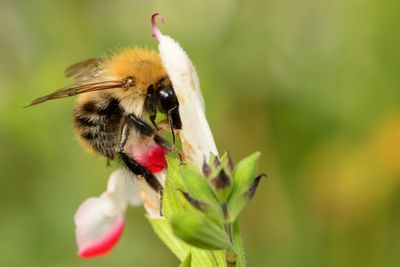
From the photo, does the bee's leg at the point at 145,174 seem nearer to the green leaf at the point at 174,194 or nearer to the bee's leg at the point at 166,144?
the bee's leg at the point at 166,144

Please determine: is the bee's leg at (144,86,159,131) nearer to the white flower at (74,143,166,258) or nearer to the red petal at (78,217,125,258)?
the white flower at (74,143,166,258)

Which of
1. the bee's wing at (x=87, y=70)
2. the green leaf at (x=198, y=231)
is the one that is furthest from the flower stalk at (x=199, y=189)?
the bee's wing at (x=87, y=70)

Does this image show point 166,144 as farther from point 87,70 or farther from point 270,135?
point 270,135

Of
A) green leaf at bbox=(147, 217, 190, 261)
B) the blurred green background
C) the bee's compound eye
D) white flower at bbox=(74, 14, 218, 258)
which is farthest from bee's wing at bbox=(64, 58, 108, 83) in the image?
the blurred green background

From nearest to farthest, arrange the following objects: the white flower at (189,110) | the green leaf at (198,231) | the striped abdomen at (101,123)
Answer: the green leaf at (198,231), the white flower at (189,110), the striped abdomen at (101,123)

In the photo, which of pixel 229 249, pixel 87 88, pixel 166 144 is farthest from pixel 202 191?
pixel 87 88

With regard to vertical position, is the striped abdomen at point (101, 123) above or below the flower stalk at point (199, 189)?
above

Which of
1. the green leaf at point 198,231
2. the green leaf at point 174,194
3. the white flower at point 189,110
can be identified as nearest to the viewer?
the green leaf at point 198,231
